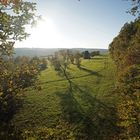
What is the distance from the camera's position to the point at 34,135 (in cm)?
5144

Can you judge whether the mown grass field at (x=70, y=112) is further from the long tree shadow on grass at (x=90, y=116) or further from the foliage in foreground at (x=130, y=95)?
the foliage in foreground at (x=130, y=95)

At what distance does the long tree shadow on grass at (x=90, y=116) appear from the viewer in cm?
5209

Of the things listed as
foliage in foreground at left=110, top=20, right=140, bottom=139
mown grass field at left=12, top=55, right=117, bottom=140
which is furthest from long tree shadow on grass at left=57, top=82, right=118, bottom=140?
foliage in foreground at left=110, top=20, right=140, bottom=139

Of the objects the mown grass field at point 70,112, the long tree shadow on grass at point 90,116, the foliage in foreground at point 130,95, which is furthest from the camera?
the mown grass field at point 70,112

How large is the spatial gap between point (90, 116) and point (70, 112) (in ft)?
18.5

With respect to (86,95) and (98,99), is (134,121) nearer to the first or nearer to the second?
(98,99)

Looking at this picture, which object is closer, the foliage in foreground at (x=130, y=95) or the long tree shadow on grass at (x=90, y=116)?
the foliage in foreground at (x=130, y=95)

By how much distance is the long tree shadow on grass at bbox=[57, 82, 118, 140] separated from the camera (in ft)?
171

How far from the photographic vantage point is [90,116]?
61625 millimetres

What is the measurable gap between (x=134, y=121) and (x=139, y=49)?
111 feet

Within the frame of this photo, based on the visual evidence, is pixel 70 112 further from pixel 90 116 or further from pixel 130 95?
pixel 130 95

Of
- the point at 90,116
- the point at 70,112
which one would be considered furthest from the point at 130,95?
the point at 70,112

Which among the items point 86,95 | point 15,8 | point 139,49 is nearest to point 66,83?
point 86,95

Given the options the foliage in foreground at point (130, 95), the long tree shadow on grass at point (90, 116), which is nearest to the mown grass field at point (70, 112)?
the long tree shadow on grass at point (90, 116)
